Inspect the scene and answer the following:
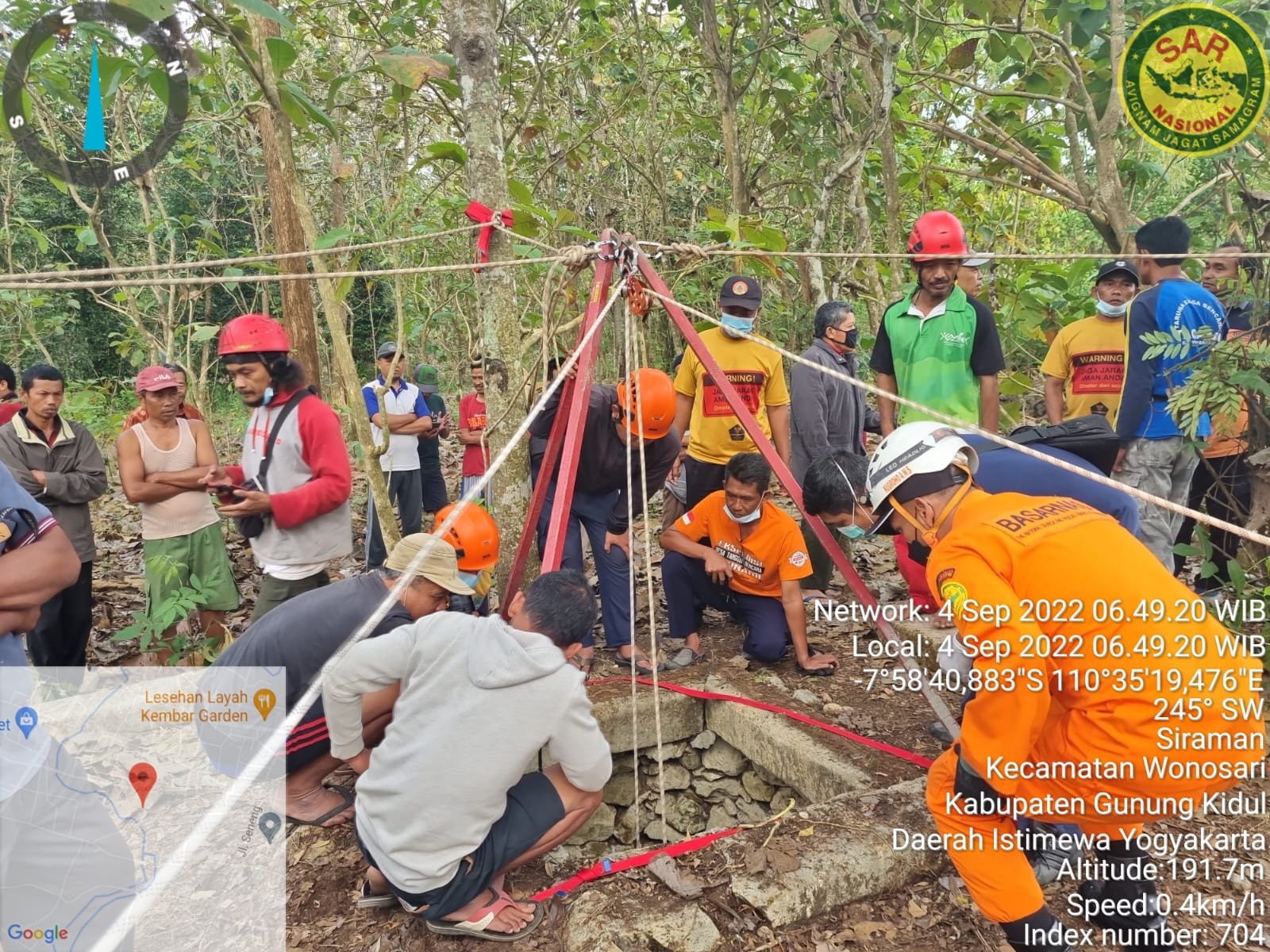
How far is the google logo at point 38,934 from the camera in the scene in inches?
70.1

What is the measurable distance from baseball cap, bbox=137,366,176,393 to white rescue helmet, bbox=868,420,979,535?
3609mm

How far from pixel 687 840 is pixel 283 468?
7.34 ft

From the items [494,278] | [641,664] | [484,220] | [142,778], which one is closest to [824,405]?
[641,664]

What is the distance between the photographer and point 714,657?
414cm

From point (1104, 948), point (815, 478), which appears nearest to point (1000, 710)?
point (1104, 948)

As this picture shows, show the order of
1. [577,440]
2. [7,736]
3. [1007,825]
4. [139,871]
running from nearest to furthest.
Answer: [7,736] < [1007,825] < [139,871] < [577,440]

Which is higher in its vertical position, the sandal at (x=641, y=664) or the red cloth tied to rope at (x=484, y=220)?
the red cloth tied to rope at (x=484, y=220)

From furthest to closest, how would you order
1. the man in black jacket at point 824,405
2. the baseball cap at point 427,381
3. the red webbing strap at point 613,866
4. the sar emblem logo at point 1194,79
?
the baseball cap at point 427,381 < the man in black jacket at point 824,405 < the sar emblem logo at point 1194,79 < the red webbing strap at point 613,866

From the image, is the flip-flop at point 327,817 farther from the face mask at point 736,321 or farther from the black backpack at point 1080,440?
the face mask at point 736,321

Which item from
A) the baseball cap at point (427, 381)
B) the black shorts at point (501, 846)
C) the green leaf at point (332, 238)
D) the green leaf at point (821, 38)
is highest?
the green leaf at point (821, 38)

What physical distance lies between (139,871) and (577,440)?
2.11 meters

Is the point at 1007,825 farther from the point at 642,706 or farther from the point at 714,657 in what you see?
the point at 714,657

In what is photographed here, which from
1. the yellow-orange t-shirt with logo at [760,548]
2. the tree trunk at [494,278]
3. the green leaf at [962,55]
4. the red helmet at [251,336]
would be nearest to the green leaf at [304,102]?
the tree trunk at [494,278]

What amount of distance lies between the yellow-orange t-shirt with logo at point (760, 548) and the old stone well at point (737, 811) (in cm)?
53
